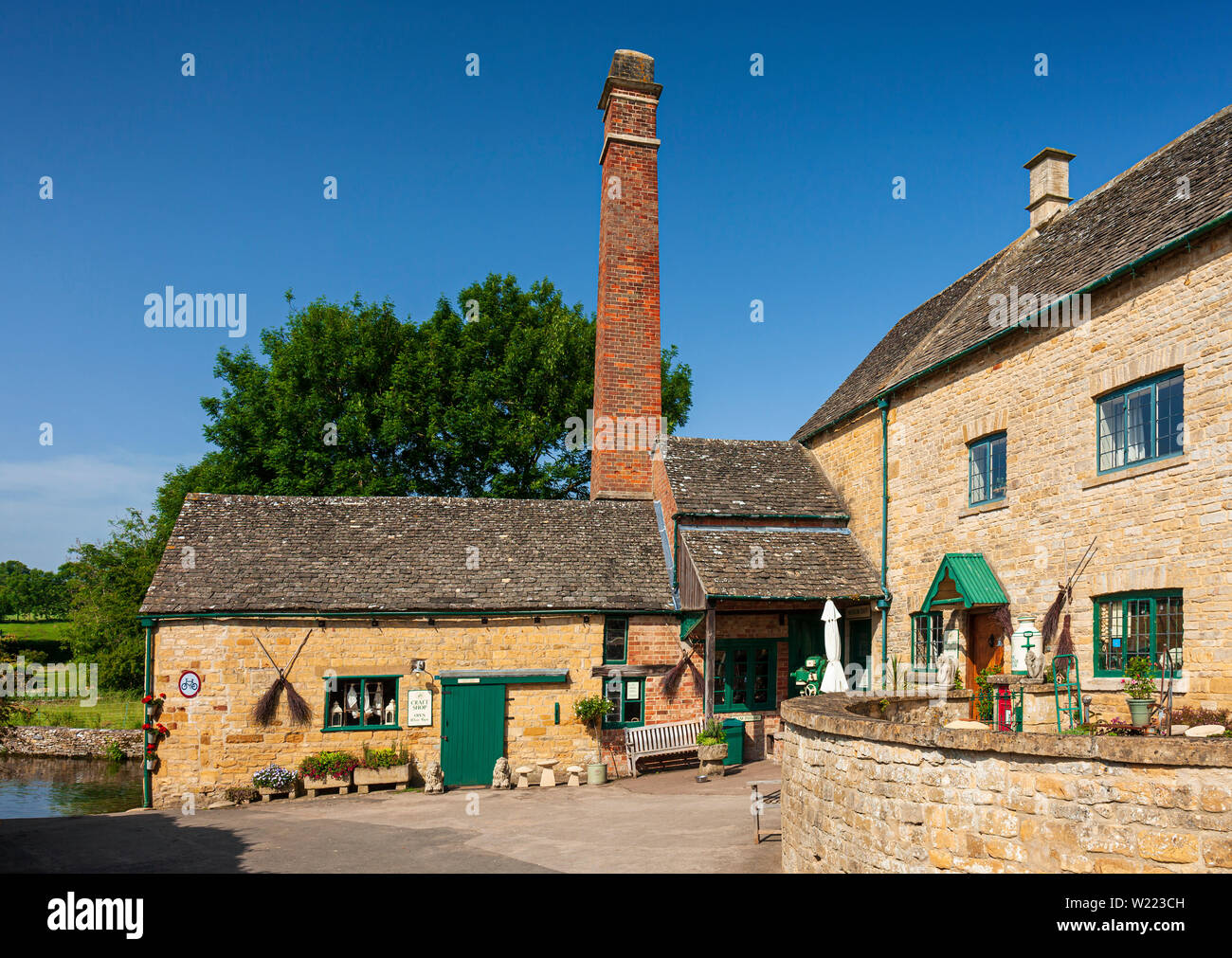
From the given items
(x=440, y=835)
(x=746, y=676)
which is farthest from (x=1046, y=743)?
(x=746, y=676)

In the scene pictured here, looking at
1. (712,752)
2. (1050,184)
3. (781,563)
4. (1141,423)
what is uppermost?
(1050,184)

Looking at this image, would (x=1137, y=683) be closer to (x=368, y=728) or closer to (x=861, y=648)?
(x=861, y=648)

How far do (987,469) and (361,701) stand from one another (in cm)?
1244

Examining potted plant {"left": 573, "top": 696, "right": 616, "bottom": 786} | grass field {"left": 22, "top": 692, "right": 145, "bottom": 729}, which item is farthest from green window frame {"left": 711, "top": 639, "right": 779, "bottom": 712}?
grass field {"left": 22, "top": 692, "right": 145, "bottom": 729}

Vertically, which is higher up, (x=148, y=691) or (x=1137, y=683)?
(x=1137, y=683)

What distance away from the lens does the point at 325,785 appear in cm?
1652

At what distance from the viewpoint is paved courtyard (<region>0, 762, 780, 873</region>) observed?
1103 centimetres

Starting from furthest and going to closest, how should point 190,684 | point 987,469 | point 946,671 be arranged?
1. point 190,684
2. point 987,469
3. point 946,671

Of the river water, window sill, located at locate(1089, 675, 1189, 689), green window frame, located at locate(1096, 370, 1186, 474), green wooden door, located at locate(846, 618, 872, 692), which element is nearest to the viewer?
window sill, located at locate(1089, 675, 1189, 689)

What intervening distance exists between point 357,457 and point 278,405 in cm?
297

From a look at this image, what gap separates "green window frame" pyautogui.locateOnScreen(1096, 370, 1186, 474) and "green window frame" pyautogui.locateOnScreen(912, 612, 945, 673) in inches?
176

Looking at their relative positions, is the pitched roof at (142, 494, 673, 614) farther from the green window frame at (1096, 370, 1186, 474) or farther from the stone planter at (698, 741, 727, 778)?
the green window frame at (1096, 370, 1186, 474)

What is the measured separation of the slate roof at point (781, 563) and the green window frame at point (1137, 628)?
5.58 meters
